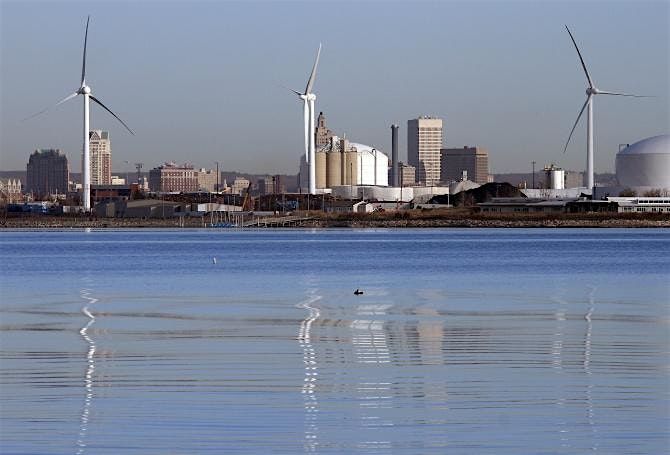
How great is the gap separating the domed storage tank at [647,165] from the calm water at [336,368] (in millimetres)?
140752

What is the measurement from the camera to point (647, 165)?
607 ft

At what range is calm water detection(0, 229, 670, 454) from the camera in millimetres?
16562

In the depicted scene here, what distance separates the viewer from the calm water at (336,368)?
1656 cm

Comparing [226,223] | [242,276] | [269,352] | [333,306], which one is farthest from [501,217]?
[269,352]

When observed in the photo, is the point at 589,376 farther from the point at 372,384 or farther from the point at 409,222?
the point at 409,222

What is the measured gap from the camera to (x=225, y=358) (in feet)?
79.7

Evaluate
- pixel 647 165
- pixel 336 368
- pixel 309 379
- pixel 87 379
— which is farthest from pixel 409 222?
pixel 87 379

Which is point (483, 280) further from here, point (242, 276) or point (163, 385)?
point (163, 385)

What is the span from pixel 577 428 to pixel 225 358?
8.86 metres

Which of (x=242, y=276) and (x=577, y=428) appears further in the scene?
(x=242, y=276)

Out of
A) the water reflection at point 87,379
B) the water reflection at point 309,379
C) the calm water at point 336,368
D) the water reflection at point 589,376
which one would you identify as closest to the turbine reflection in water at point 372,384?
the calm water at point 336,368

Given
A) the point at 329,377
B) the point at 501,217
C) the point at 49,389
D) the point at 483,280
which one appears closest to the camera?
the point at 49,389

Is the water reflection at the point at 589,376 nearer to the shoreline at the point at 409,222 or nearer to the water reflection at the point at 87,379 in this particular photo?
the water reflection at the point at 87,379

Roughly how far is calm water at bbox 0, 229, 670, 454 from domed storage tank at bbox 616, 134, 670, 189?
141 meters
